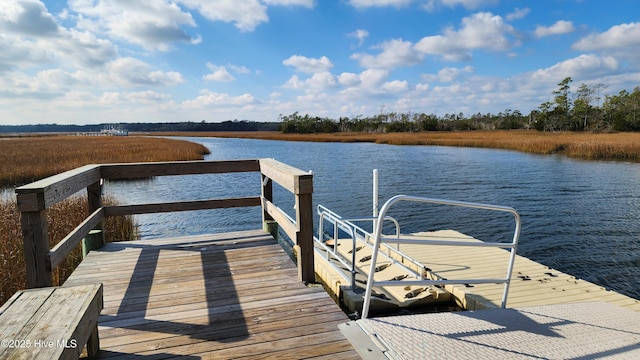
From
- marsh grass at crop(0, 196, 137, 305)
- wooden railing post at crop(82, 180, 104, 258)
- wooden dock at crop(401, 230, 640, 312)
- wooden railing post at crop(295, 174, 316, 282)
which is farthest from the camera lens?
wooden dock at crop(401, 230, 640, 312)

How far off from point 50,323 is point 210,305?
1.40 m

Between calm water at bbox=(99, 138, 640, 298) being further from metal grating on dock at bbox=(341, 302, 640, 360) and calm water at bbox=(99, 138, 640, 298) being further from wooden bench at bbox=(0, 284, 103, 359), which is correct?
wooden bench at bbox=(0, 284, 103, 359)

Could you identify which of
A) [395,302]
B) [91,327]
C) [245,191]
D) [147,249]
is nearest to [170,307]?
[91,327]

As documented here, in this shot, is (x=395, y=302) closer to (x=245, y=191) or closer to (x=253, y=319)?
(x=253, y=319)

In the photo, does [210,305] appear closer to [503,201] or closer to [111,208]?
[111,208]

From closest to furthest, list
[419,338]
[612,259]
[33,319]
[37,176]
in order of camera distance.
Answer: [33,319]
[419,338]
[612,259]
[37,176]

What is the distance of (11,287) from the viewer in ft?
16.1

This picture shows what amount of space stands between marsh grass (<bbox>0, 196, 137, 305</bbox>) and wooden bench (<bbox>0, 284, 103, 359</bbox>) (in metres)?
3.19

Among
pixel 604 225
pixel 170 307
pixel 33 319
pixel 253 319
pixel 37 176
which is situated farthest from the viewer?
pixel 37 176

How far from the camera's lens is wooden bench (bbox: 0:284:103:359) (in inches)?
69.3

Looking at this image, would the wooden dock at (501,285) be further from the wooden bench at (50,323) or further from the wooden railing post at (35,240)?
the wooden railing post at (35,240)

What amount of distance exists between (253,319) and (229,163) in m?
2.51

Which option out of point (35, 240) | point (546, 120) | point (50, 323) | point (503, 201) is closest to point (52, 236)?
point (35, 240)

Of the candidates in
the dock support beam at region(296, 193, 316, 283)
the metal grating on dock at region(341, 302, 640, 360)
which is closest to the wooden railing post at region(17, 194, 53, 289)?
the dock support beam at region(296, 193, 316, 283)
